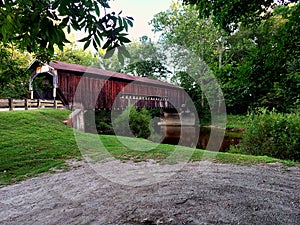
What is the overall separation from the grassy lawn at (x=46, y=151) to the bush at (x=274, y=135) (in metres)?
1.89

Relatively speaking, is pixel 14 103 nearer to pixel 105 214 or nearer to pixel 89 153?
pixel 89 153

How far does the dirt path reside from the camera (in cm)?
277

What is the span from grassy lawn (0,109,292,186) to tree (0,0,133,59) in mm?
4401

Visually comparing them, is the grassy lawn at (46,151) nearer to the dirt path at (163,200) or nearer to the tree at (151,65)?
the dirt path at (163,200)

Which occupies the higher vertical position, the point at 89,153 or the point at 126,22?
the point at 126,22

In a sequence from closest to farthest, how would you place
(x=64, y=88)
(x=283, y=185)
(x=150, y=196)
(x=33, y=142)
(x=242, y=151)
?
(x=150, y=196), (x=283, y=185), (x=33, y=142), (x=242, y=151), (x=64, y=88)

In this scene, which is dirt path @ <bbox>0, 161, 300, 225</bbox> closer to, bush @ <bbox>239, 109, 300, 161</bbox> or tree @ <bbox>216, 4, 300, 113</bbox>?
tree @ <bbox>216, 4, 300, 113</bbox>

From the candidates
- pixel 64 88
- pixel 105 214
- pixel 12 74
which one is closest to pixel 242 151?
pixel 105 214

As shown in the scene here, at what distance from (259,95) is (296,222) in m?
2.26

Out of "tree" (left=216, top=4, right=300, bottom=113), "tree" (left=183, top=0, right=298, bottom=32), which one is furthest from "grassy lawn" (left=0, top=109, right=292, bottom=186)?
"tree" (left=183, top=0, right=298, bottom=32)

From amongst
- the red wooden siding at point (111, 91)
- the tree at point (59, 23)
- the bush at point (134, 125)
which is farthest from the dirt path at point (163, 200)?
the red wooden siding at point (111, 91)

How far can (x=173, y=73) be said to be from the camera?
103 ft

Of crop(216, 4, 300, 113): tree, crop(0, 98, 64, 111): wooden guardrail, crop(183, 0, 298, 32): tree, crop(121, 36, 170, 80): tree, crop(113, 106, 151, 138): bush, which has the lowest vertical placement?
crop(113, 106, 151, 138): bush

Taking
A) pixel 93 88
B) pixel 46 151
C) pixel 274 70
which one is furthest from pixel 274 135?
pixel 93 88
